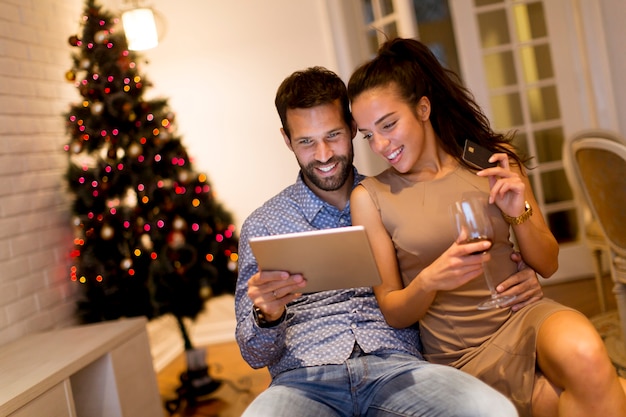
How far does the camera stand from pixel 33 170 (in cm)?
354

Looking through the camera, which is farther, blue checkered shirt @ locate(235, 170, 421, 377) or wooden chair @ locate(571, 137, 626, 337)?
wooden chair @ locate(571, 137, 626, 337)

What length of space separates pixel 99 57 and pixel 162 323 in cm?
202

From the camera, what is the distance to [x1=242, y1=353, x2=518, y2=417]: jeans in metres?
1.65

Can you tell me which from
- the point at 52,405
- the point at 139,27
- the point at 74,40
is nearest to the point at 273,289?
the point at 52,405

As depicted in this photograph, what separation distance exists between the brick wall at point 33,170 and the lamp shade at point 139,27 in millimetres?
341

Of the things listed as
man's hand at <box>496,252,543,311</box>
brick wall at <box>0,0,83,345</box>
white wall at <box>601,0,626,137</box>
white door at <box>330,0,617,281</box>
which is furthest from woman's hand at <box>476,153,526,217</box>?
white door at <box>330,0,617,281</box>

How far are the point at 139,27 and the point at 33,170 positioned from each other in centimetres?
113

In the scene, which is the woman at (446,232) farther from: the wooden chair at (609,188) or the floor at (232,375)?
the floor at (232,375)

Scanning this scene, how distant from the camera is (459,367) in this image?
1.88 metres

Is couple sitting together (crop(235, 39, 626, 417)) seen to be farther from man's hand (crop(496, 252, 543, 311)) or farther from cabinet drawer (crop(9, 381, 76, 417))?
cabinet drawer (crop(9, 381, 76, 417))

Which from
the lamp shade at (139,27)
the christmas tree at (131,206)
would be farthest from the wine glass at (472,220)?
the lamp shade at (139,27)

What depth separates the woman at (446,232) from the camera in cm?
171

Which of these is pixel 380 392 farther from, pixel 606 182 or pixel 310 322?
pixel 606 182

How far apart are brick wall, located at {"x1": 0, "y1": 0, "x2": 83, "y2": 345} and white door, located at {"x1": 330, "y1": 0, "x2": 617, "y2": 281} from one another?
6.80ft
